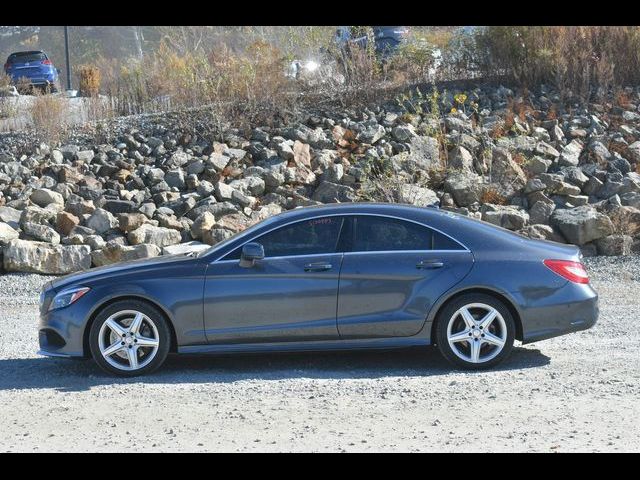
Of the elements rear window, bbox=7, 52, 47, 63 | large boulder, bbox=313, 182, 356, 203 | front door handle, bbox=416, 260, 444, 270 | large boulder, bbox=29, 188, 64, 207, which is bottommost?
front door handle, bbox=416, 260, 444, 270

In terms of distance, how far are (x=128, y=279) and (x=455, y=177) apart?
8.87 metres

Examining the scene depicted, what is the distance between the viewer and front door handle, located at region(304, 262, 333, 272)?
8531 mm

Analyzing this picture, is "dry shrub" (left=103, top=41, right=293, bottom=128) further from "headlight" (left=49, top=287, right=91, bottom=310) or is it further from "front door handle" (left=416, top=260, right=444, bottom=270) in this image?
"front door handle" (left=416, top=260, right=444, bottom=270)

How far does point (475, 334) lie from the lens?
847cm

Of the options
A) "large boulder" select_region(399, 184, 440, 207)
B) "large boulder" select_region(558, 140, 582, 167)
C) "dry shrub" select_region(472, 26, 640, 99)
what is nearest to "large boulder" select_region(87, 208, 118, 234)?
"large boulder" select_region(399, 184, 440, 207)

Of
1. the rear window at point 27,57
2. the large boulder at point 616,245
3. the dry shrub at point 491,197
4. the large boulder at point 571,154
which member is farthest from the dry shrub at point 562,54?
the rear window at point 27,57

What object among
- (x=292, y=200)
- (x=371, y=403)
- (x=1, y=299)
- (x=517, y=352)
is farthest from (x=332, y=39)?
(x=371, y=403)

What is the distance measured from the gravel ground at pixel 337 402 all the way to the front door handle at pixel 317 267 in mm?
854

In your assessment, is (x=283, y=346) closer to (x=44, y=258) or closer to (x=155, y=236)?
(x=44, y=258)

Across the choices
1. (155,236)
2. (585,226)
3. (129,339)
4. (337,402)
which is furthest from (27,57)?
(337,402)

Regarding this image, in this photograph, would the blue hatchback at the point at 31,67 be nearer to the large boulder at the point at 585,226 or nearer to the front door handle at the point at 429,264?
the large boulder at the point at 585,226

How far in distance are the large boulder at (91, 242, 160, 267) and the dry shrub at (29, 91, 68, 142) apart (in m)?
5.17

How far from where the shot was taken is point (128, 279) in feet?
28.0

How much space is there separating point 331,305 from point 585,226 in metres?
7.30
